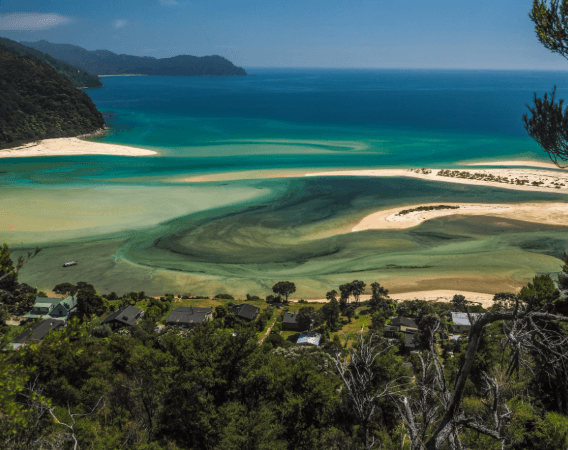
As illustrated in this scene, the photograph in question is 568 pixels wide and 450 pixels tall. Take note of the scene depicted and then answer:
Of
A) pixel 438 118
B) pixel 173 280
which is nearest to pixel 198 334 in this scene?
pixel 173 280

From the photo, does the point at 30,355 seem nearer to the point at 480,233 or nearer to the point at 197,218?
the point at 197,218

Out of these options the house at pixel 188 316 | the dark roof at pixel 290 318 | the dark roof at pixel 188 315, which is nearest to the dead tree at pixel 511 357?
the dark roof at pixel 290 318

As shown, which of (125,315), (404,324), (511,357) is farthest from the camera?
(125,315)

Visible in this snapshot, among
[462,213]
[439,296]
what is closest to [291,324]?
[439,296]

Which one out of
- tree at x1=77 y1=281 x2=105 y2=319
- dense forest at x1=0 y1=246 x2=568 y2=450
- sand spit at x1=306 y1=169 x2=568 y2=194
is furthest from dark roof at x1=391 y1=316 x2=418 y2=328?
sand spit at x1=306 y1=169 x2=568 y2=194

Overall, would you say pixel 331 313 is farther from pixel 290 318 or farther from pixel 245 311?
pixel 245 311

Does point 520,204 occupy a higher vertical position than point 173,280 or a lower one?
higher

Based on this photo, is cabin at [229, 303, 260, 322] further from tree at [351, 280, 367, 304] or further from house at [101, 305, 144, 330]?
tree at [351, 280, 367, 304]
